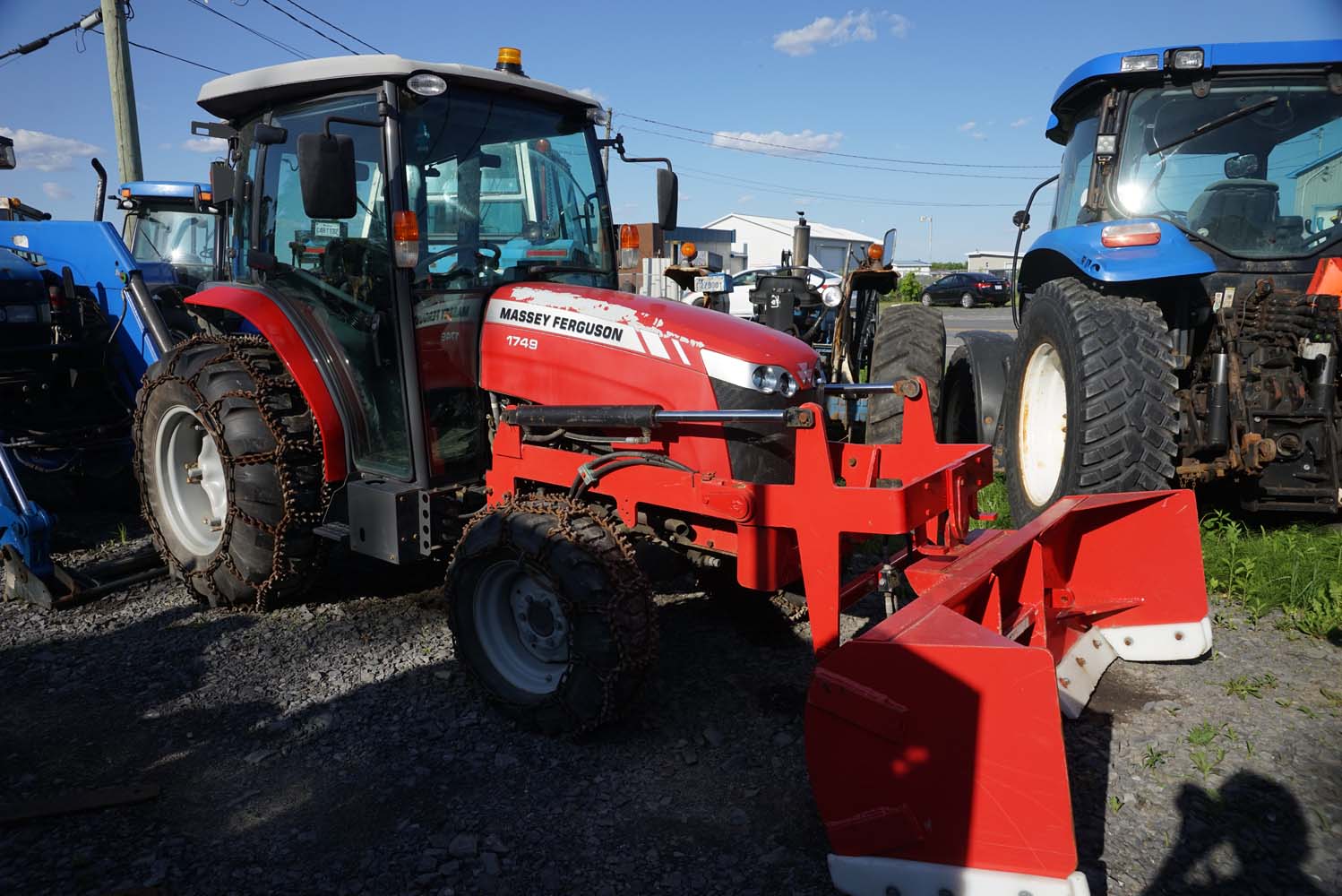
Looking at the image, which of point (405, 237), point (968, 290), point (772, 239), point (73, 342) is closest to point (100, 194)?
point (73, 342)

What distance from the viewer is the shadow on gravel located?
246 centimetres

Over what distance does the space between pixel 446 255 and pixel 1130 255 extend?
10.2 feet

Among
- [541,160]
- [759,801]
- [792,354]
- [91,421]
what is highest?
[541,160]

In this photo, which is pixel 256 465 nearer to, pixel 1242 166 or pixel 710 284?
pixel 1242 166

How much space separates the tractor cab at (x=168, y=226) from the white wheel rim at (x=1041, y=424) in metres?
7.94

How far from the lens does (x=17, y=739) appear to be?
3287mm

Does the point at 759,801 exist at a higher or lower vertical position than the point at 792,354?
lower

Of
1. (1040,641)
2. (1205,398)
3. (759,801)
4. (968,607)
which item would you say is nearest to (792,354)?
(968,607)

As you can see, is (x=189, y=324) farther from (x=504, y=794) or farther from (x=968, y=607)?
(x=968, y=607)

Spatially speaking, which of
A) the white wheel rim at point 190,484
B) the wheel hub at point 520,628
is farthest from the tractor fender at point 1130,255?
the white wheel rim at point 190,484

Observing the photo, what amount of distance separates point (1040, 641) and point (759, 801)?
1.15m

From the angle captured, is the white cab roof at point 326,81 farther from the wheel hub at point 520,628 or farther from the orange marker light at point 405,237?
the wheel hub at point 520,628

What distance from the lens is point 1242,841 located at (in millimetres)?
2648

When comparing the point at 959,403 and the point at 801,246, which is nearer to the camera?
the point at 959,403
